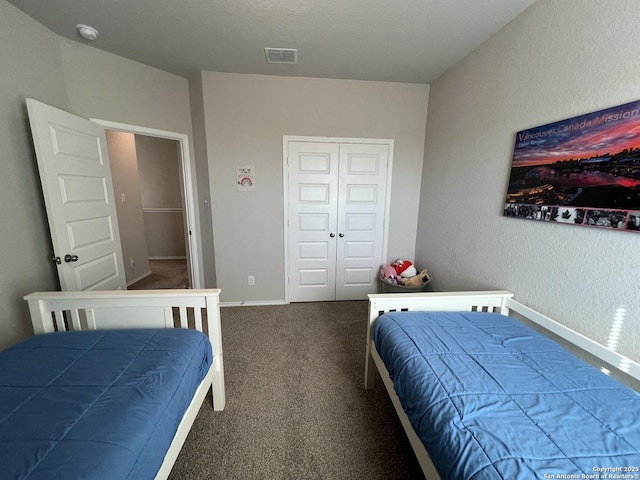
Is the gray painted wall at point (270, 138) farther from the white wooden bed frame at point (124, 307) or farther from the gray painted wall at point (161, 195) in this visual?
the gray painted wall at point (161, 195)

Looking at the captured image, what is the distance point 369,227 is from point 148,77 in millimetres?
2886

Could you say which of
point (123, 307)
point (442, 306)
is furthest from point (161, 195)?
point (442, 306)

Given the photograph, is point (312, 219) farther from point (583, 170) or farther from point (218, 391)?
point (583, 170)

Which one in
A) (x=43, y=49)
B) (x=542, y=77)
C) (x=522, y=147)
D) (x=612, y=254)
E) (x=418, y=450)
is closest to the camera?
(x=418, y=450)

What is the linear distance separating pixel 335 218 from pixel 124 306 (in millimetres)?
2250

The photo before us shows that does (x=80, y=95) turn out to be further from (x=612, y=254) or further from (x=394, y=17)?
(x=612, y=254)

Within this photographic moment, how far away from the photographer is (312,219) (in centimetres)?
316

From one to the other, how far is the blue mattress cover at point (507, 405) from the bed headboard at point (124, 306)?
114 cm

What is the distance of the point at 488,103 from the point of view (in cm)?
202

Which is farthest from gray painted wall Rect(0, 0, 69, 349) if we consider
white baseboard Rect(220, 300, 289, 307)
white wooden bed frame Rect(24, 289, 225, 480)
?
white baseboard Rect(220, 300, 289, 307)

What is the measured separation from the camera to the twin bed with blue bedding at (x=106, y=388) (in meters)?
0.76

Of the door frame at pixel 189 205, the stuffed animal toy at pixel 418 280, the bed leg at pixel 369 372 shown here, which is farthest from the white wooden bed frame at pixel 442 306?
the door frame at pixel 189 205

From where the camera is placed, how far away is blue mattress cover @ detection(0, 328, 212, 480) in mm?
748

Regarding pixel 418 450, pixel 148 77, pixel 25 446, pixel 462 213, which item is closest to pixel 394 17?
pixel 462 213
